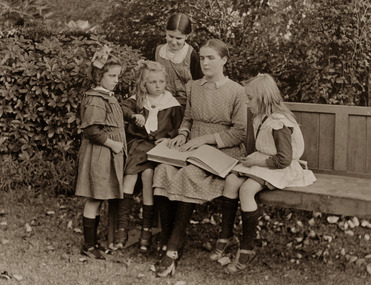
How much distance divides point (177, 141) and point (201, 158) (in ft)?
1.23

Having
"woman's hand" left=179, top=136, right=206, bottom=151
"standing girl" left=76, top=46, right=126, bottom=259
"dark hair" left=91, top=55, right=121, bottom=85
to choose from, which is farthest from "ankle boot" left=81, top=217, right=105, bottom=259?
"dark hair" left=91, top=55, right=121, bottom=85

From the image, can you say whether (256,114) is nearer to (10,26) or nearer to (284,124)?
(284,124)

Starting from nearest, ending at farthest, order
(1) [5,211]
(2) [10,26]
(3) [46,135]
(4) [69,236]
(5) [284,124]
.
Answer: (5) [284,124]
(4) [69,236]
(1) [5,211]
(3) [46,135]
(2) [10,26]

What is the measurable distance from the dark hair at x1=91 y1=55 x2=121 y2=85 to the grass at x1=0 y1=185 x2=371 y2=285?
4.30 feet

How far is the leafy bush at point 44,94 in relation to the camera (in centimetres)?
614

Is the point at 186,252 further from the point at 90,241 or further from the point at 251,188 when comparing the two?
the point at 251,188

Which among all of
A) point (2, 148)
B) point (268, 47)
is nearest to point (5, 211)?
point (2, 148)

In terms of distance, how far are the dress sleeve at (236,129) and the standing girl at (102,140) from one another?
0.73m

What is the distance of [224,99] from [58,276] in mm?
1756

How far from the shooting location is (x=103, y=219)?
5.80m

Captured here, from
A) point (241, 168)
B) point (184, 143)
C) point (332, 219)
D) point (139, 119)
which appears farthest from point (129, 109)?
point (332, 219)

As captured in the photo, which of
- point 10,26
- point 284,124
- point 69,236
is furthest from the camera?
point 10,26

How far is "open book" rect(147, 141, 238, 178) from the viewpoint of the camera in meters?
4.73

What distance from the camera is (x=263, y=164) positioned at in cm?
464
